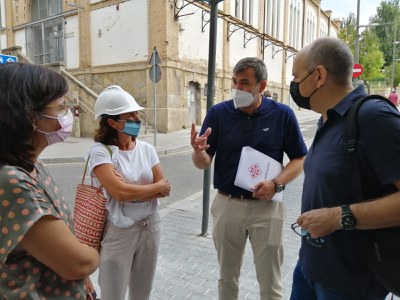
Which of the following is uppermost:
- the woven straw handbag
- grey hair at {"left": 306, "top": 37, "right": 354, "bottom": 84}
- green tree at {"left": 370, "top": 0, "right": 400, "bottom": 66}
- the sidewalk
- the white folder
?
green tree at {"left": 370, "top": 0, "right": 400, "bottom": 66}

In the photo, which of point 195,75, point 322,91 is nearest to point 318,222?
point 322,91

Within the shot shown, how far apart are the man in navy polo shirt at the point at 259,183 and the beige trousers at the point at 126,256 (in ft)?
1.92

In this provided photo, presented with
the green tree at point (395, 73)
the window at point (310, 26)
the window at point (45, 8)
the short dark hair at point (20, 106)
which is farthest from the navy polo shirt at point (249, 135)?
the green tree at point (395, 73)

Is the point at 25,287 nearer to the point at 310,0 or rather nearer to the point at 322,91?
the point at 322,91

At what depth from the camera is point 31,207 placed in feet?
3.93

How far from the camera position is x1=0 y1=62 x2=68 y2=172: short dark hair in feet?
4.10

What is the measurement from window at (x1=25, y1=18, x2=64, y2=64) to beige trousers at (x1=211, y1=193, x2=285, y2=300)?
21.8 meters

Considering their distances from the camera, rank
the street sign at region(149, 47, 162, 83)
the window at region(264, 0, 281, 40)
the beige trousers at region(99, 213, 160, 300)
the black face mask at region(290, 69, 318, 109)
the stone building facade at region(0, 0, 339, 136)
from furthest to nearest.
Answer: the window at region(264, 0, 281, 40) < the stone building facade at region(0, 0, 339, 136) < the street sign at region(149, 47, 162, 83) < the beige trousers at region(99, 213, 160, 300) < the black face mask at region(290, 69, 318, 109)

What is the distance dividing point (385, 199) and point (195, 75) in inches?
718

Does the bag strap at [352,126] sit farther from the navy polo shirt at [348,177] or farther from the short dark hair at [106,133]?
the short dark hair at [106,133]

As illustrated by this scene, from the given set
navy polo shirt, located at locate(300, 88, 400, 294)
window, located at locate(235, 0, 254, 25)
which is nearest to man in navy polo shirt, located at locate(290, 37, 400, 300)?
navy polo shirt, located at locate(300, 88, 400, 294)

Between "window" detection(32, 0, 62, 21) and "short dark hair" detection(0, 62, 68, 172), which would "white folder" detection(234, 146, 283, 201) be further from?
"window" detection(32, 0, 62, 21)

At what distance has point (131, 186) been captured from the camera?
2256mm

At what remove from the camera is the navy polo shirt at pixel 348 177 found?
1470mm
